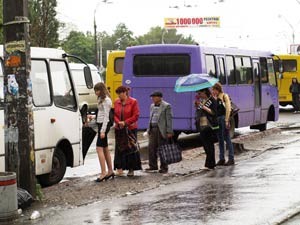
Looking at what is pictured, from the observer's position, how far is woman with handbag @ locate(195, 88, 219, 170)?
12109 millimetres

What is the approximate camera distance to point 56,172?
447 inches

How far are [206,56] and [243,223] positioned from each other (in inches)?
426

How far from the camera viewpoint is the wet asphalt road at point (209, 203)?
7.73 metres

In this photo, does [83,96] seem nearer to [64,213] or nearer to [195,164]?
[195,164]

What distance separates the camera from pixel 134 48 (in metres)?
18.3

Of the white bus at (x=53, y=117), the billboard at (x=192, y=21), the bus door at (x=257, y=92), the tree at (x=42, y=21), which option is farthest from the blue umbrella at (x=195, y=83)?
the billboard at (x=192, y=21)

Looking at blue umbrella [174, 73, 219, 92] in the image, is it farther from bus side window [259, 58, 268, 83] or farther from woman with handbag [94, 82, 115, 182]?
bus side window [259, 58, 268, 83]

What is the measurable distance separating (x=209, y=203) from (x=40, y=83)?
391 cm

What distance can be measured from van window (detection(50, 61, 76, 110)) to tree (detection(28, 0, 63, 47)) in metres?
24.8

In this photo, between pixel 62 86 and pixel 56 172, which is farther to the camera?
pixel 62 86

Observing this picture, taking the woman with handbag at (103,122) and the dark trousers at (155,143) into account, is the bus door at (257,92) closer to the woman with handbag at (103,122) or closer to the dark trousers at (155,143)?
the dark trousers at (155,143)

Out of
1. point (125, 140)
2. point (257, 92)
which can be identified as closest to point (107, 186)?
point (125, 140)

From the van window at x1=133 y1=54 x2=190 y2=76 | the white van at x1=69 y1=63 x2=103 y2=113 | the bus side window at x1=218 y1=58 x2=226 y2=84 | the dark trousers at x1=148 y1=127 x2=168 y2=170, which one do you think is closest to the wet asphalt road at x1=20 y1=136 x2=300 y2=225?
the dark trousers at x1=148 y1=127 x2=168 y2=170

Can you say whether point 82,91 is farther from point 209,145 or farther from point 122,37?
point 122,37
